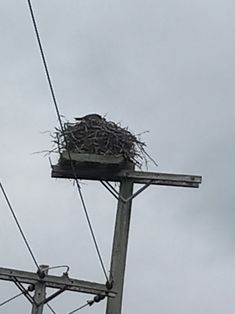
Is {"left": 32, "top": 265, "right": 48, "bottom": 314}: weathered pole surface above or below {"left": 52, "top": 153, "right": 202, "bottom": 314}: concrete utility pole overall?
below

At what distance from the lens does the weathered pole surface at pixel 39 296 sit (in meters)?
10.9

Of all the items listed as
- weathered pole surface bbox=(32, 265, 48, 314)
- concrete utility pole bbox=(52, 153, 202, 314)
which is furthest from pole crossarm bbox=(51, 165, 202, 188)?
weathered pole surface bbox=(32, 265, 48, 314)

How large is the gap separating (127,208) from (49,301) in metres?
1.29

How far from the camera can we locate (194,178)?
37.6ft

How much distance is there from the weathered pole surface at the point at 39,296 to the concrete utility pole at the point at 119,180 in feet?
2.28

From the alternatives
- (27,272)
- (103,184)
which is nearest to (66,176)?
(103,184)

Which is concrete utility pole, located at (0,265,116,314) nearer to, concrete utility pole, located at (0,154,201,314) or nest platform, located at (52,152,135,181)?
concrete utility pole, located at (0,154,201,314)

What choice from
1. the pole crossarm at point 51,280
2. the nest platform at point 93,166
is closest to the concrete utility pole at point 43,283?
the pole crossarm at point 51,280

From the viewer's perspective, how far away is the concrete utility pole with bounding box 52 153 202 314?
1116 cm

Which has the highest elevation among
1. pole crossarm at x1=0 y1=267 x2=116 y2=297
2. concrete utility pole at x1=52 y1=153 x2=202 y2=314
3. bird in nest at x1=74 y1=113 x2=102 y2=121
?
bird in nest at x1=74 y1=113 x2=102 y2=121

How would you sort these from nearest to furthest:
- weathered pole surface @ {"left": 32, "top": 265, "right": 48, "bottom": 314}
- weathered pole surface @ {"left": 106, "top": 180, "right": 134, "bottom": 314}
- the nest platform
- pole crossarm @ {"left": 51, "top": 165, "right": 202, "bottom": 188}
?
weathered pole surface @ {"left": 32, "top": 265, "right": 48, "bottom": 314}
weathered pole surface @ {"left": 106, "top": 180, "right": 134, "bottom": 314}
the nest platform
pole crossarm @ {"left": 51, "top": 165, "right": 202, "bottom": 188}

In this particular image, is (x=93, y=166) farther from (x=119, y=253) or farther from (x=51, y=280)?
(x=51, y=280)

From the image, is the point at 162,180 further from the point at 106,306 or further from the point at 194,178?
the point at 106,306

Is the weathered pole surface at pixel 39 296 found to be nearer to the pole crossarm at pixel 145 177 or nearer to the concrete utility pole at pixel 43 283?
the concrete utility pole at pixel 43 283
